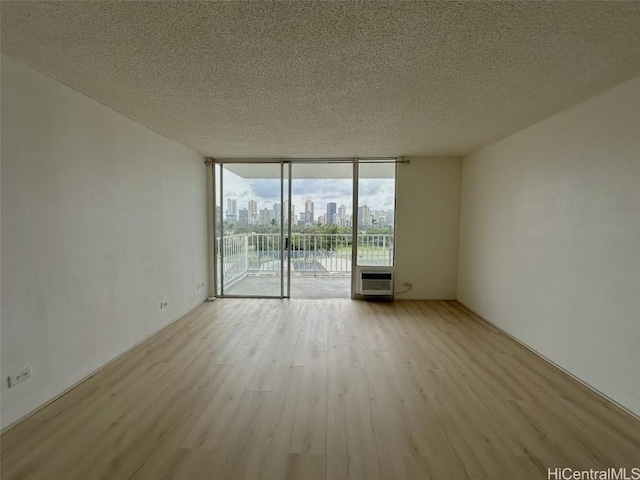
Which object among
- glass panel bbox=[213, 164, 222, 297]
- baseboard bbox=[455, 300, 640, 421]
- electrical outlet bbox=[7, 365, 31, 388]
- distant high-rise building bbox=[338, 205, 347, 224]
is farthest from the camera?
distant high-rise building bbox=[338, 205, 347, 224]

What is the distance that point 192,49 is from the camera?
161 centimetres

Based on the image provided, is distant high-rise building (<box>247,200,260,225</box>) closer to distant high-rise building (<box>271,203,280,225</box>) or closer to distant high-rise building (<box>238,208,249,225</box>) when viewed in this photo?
distant high-rise building (<box>238,208,249,225</box>)

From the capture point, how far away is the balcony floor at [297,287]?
4.80m

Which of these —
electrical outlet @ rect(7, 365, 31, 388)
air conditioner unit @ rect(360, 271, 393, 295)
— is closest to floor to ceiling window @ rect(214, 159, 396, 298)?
air conditioner unit @ rect(360, 271, 393, 295)

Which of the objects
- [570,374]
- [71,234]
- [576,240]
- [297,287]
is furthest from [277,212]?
[570,374]

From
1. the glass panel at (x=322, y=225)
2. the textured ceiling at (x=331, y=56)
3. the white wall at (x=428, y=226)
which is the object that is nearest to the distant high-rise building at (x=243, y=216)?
the glass panel at (x=322, y=225)

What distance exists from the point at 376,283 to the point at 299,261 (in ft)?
7.00

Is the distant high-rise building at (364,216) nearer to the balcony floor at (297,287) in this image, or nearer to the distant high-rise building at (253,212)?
the balcony floor at (297,287)

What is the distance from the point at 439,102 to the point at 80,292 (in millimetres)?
3327

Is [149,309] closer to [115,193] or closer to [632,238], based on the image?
[115,193]

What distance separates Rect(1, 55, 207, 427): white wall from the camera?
67.4 inches

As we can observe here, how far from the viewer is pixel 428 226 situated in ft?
14.7

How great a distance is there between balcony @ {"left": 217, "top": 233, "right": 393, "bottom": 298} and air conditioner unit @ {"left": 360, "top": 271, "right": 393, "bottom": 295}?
0.23 m

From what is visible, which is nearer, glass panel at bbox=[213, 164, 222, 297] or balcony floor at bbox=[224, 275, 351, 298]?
glass panel at bbox=[213, 164, 222, 297]
